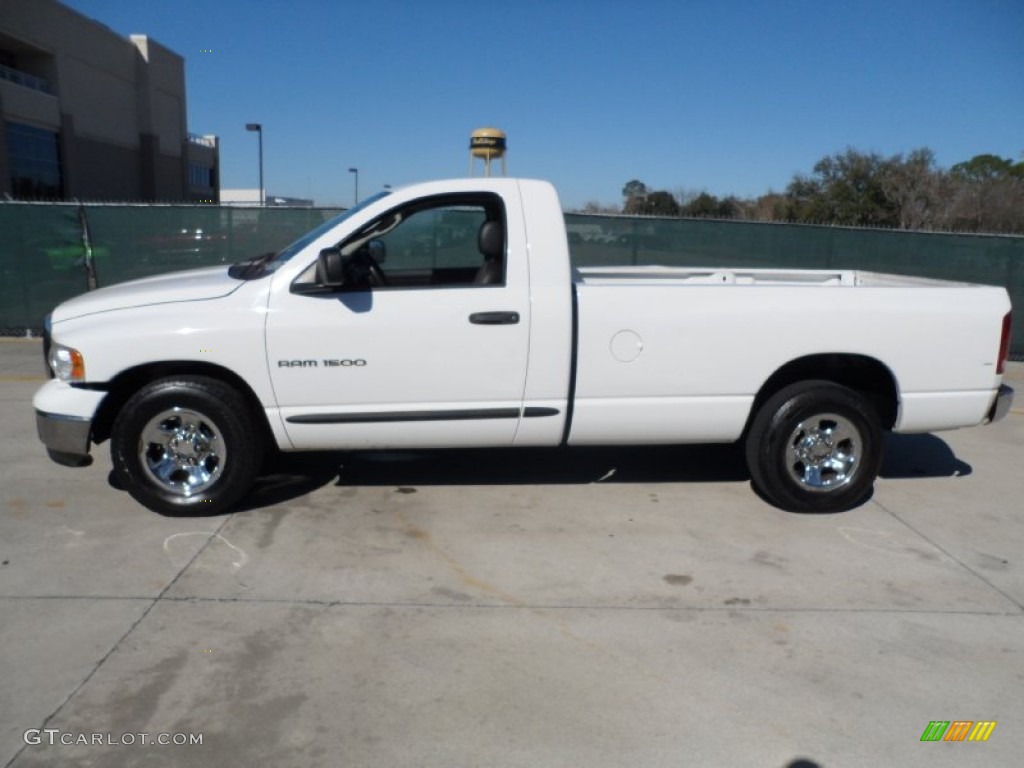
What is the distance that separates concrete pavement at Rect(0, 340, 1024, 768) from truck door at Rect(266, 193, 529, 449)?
0.59m

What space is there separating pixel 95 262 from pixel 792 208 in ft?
112

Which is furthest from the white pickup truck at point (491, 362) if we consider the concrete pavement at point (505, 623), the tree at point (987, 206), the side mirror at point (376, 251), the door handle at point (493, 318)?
the tree at point (987, 206)

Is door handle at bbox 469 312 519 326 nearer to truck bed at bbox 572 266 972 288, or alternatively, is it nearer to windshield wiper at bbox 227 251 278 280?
windshield wiper at bbox 227 251 278 280

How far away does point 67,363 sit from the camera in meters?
4.86

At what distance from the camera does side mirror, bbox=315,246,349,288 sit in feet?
15.4

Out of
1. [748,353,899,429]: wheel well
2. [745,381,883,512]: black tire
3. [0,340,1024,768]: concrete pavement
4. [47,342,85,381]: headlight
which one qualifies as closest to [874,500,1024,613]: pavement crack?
[0,340,1024,768]: concrete pavement

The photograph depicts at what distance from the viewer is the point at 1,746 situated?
2.98 m

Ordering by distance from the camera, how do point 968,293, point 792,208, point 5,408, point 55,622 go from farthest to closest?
point 792,208 → point 5,408 → point 968,293 → point 55,622

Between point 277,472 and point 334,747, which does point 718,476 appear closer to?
point 277,472

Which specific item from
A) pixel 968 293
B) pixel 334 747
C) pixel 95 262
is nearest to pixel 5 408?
pixel 95 262

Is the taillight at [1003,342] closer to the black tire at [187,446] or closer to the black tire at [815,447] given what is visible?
the black tire at [815,447]

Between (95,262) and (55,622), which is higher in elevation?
(95,262)

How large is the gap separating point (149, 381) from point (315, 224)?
24.9 feet

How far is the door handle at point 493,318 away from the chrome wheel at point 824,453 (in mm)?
1939
